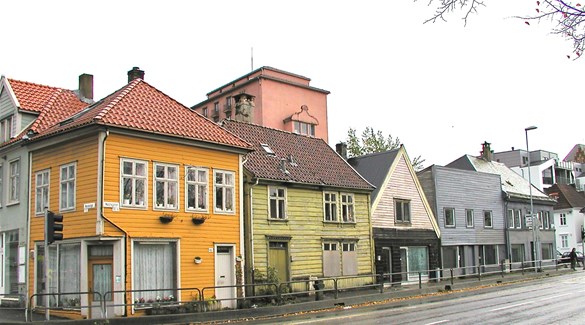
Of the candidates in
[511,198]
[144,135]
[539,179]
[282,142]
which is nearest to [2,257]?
[144,135]

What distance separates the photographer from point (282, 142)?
32594 millimetres

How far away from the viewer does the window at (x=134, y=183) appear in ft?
71.9

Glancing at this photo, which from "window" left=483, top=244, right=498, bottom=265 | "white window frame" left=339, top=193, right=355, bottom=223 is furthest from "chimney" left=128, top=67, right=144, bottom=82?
"window" left=483, top=244, right=498, bottom=265

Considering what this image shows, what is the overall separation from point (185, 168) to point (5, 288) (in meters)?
9.18

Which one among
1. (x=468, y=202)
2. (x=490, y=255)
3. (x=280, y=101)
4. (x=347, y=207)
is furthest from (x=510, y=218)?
(x=280, y=101)

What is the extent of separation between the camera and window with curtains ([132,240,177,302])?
71.8ft

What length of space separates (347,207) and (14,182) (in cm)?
1576

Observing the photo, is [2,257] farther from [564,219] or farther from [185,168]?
[564,219]

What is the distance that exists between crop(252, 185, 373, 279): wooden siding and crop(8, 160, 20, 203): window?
966 cm

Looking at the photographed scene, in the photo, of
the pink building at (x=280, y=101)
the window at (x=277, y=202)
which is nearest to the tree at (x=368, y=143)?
the pink building at (x=280, y=101)

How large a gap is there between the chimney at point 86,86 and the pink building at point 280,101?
24.4m

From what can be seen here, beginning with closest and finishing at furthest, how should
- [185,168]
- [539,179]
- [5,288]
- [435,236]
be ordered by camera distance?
1. [185,168]
2. [5,288]
3. [435,236]
4. [539,179]

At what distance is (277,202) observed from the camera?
2861 cm

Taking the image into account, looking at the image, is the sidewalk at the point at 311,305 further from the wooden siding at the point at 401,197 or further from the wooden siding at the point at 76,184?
the wooden siding at the point at 401,197
